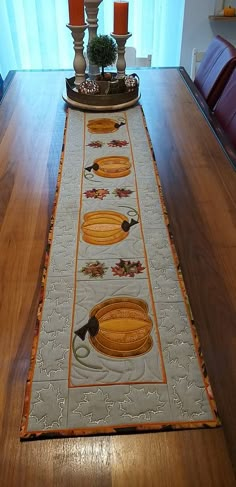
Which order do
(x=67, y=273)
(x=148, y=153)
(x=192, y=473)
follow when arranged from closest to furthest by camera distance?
(x=192, y=473) < (x=67, y=273) < (x=148, y=153)

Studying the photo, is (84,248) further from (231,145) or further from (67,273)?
(231,145)

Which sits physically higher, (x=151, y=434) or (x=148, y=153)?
(x=148, y=153)

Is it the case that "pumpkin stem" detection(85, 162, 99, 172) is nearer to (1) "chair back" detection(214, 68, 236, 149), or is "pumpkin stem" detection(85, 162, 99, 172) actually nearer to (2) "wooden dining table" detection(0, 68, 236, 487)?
(2) "wooden dining table" detection(0, 68, 236, 487)

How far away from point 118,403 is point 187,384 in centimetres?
10

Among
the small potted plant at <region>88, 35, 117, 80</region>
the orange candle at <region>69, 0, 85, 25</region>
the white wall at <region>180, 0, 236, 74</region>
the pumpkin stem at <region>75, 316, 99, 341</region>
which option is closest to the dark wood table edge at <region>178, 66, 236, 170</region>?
the small potted plant at <region>88, 35, 117, 80</region>

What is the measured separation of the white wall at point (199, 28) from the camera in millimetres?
2629

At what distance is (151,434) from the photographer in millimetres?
523

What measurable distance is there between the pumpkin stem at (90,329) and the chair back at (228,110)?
0.84 metres

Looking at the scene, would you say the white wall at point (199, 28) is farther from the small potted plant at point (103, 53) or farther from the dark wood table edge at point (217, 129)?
the small potted plant at point (103, 53)

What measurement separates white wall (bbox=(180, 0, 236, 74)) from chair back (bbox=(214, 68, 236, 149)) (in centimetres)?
142

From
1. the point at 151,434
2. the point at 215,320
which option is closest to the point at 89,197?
the point at 215,320

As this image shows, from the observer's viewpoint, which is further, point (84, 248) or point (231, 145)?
point (231, 145)

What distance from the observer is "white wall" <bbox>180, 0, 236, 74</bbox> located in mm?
2629

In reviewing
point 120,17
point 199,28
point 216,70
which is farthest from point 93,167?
point 199,28
